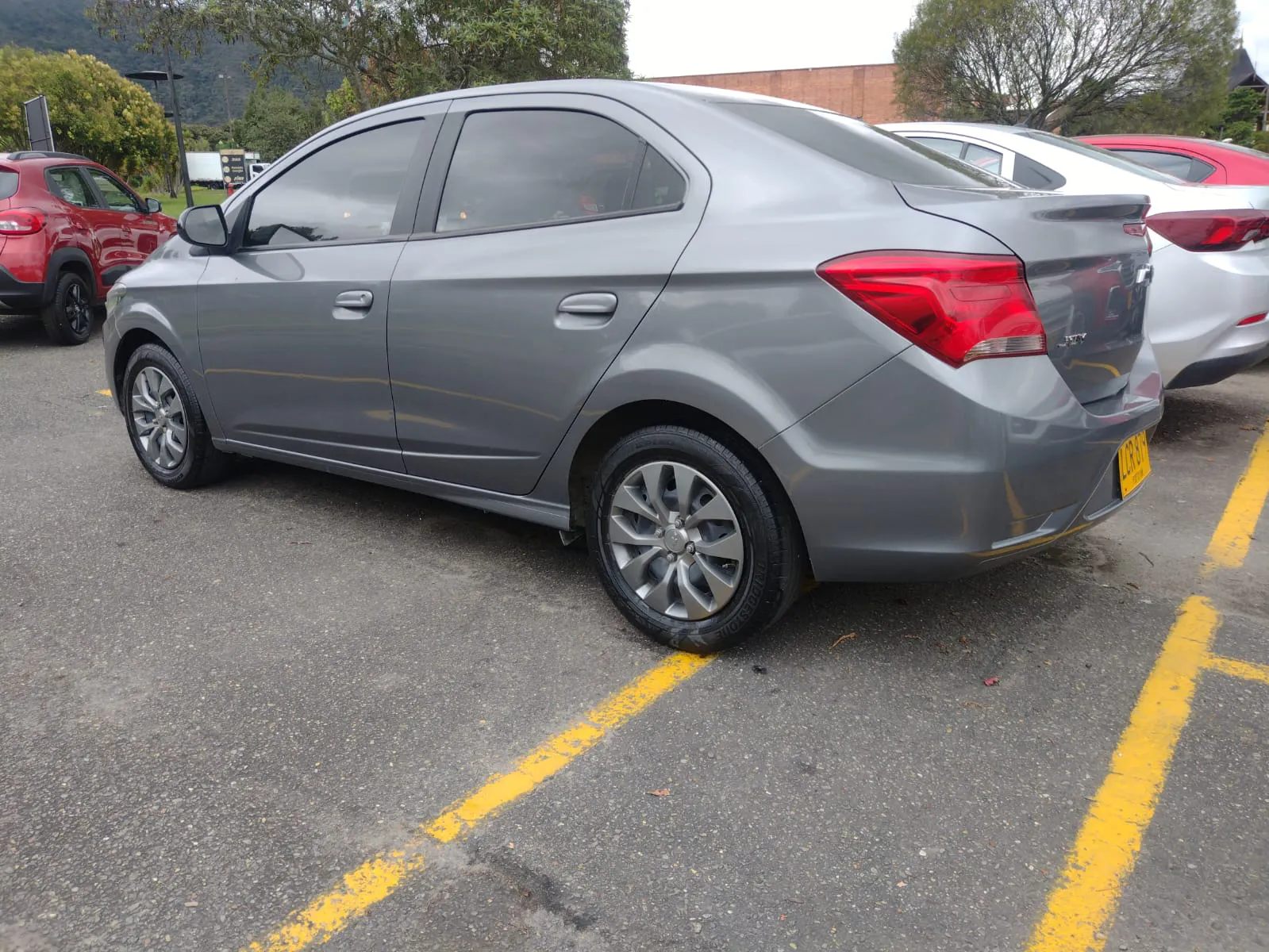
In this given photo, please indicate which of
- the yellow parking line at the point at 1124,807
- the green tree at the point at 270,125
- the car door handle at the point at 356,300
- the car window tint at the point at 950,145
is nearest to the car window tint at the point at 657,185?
the car door handle at the point at 356,300

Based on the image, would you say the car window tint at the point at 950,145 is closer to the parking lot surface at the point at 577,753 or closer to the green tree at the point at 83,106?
the parking lot surface at the point at 577,753

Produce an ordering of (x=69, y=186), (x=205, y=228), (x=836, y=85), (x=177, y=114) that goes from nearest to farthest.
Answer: (x=205, y=228) → (x=69, y=186) → (x=177, y=114) → (x=836, y=85)

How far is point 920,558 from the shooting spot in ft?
8.61

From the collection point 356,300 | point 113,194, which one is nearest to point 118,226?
point 113,194

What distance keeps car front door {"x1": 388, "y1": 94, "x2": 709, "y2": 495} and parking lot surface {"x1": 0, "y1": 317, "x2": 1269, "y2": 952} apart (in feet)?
2.01

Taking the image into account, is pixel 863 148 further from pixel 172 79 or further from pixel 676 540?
pixel 172 79

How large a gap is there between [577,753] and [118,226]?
907 centimetres

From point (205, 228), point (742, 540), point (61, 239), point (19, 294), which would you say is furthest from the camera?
point (61, 239)

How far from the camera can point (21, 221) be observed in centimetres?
846

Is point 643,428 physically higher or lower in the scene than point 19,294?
lower

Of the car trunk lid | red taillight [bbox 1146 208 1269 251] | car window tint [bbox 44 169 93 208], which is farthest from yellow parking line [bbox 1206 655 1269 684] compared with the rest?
car window tint [bbox 44 169 93 208]

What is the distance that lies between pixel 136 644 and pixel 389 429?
108 cm

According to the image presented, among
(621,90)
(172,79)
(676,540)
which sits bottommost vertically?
(676,540)

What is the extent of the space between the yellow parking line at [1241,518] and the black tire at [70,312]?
882 centimetres
